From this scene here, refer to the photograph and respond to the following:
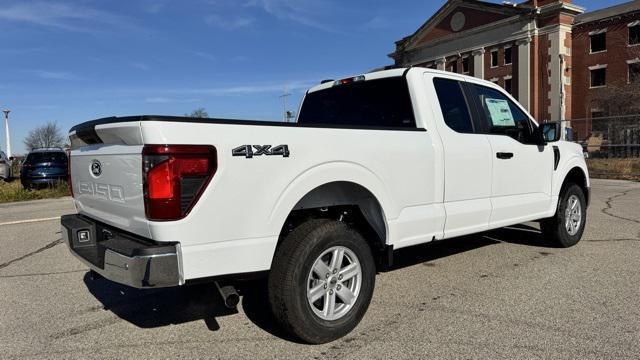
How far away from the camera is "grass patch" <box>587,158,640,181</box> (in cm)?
1688

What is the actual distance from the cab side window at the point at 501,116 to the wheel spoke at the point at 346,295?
2294mm

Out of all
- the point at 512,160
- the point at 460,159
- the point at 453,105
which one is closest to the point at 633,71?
the point at 512,160

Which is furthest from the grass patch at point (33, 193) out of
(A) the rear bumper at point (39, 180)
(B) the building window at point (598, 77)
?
(B) the building window at point (598, 77)

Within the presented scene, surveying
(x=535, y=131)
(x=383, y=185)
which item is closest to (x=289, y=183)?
(x=383, y=185)

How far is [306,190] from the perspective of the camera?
10.6ft

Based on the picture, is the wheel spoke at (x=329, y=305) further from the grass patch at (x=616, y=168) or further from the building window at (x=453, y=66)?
the building window at (x=453, y=66)

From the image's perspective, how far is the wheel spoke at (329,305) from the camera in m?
3.39

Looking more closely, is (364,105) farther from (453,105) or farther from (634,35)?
(634,35)

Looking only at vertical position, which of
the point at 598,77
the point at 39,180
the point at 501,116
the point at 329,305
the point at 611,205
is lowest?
the point at 611,205

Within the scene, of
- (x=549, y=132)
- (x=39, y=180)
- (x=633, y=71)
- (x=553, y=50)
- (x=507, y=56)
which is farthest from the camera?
(x=507, y=56)

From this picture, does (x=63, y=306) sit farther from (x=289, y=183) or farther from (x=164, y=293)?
(x=289, y=183)

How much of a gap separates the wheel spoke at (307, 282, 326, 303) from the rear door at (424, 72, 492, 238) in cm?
147

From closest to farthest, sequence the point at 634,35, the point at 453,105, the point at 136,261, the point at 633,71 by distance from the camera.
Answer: the point at 136,261 → the point at 453,105 → the point at 634,35 → the point at 633,71

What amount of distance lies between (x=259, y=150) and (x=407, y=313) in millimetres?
1867
